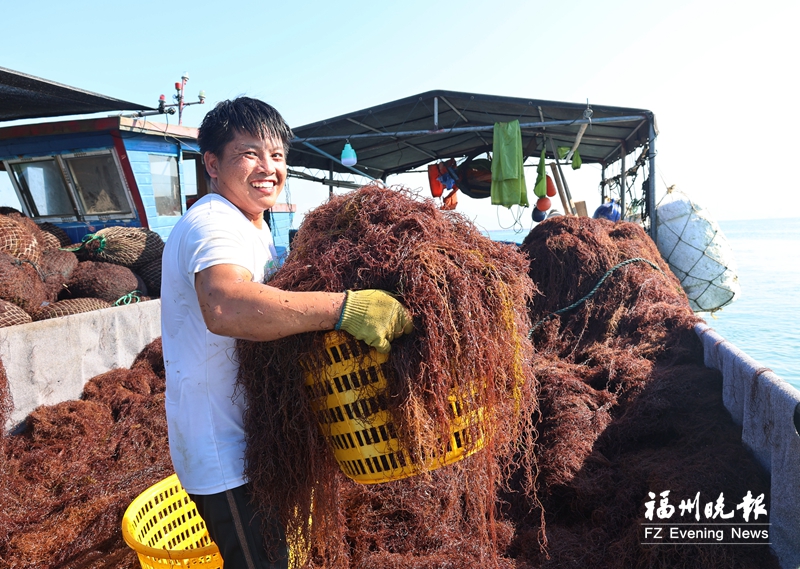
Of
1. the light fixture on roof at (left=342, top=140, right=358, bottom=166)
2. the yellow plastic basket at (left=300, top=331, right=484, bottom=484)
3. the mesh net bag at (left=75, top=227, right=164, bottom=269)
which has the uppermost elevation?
the light fixture on roof at (left=342, top=140, right=358, bottom=166)

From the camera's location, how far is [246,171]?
165 centimetres

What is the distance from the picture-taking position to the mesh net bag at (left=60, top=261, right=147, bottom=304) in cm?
649

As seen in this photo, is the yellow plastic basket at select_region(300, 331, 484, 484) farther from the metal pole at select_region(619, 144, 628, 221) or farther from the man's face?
the metal pole at select_region(619, 144, 628, 221)

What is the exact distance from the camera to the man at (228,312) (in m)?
1.35

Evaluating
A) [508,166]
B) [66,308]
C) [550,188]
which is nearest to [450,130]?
[508,166]

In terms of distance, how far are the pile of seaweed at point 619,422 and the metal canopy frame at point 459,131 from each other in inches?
165

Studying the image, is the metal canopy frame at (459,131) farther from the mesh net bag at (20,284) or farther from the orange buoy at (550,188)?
the mesh net bag at (20,284)

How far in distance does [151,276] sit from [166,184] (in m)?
2.00

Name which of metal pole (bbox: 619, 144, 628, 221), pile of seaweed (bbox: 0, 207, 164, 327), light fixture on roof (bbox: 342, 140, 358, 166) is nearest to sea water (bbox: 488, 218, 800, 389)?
metal pole (bbox: 619, 144, 628, 221)

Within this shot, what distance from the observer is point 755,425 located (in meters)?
2.91

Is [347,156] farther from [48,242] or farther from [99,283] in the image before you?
[99,283]

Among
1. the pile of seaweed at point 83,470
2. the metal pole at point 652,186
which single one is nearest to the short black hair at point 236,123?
the pile of seaweed at point 83,470

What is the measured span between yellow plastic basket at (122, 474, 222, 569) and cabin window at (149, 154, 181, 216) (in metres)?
6.91

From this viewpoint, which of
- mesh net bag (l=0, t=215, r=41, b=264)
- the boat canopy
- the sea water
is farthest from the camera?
the sea water
